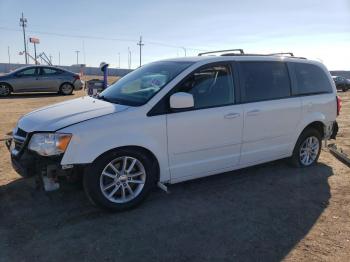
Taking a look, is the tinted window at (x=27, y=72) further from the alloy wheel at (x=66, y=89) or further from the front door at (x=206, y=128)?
the front door at (x=206, y=128)

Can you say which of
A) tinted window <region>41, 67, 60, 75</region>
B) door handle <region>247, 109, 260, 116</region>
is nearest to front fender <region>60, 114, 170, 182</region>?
door handle <region>247, 109, 260, 116</region>

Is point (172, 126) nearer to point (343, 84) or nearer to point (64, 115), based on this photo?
point (64, 115)

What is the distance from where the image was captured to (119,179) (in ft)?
13.8

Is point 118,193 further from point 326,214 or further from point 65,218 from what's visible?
point 326,214

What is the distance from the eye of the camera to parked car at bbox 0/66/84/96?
17.1m

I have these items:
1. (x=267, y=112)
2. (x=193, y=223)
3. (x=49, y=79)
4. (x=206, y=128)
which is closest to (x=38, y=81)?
(x=49, y=79)

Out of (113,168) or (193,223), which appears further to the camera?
(113,168)

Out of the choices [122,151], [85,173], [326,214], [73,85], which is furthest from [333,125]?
[73,85]

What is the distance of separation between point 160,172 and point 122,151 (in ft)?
2.02

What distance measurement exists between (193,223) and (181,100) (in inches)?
54.2

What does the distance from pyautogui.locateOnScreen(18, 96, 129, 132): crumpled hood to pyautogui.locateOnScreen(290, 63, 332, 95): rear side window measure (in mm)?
2918

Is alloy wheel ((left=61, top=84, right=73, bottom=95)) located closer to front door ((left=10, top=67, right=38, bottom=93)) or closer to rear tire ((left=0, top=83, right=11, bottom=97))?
front door ((left=10, top=67, right=38, bottom=93))

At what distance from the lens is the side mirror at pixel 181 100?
4.29 metres

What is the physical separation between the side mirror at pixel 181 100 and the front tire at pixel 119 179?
2.27 ft
